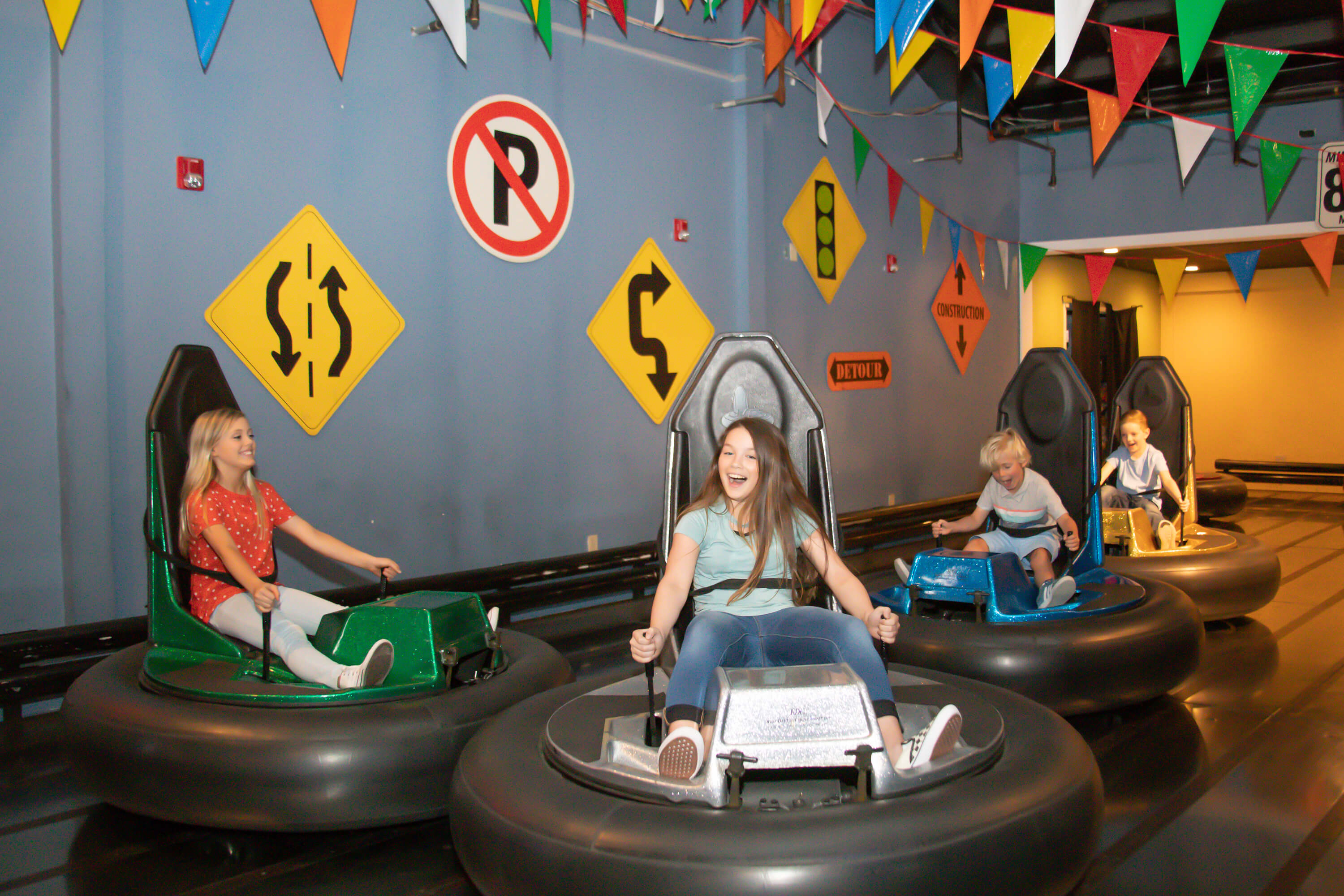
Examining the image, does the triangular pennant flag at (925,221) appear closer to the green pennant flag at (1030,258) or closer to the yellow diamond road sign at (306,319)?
the green pennant flag at (1030,258)

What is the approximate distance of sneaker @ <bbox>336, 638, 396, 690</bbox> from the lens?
7.01ft

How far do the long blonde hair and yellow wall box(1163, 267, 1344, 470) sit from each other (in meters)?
8.56

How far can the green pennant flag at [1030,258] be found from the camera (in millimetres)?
7242

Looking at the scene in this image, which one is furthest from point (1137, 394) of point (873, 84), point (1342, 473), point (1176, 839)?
point (1342, 473)

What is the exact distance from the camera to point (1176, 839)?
199cm

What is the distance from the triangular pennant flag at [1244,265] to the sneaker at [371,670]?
590 centimetres

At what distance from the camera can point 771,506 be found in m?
1.95

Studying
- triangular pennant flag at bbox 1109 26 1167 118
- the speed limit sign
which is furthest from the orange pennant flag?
the speed limit sign

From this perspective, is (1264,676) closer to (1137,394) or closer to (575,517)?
(1137,394)

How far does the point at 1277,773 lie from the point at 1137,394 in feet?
8.54

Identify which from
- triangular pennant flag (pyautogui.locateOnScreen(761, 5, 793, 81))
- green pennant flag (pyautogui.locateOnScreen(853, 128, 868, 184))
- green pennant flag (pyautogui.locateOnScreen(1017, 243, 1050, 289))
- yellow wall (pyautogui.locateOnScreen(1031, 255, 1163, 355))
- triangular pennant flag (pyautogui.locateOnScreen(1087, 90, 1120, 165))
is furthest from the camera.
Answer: yellow wall (pyautogui.locateOnScreen(1031, 255, 1163, 355))

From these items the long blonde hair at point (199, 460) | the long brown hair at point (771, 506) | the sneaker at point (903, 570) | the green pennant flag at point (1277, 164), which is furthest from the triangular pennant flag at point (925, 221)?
the long blonde hair at point (199, 460)

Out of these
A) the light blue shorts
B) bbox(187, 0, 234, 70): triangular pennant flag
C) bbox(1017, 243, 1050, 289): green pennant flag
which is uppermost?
bbox(187, 0, 234, 70): triangular pennant flag

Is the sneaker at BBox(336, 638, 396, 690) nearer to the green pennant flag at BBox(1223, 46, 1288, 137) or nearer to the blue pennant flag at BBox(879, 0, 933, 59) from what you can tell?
the blue pennant flag at BBox(879, 0, 933, 59)
